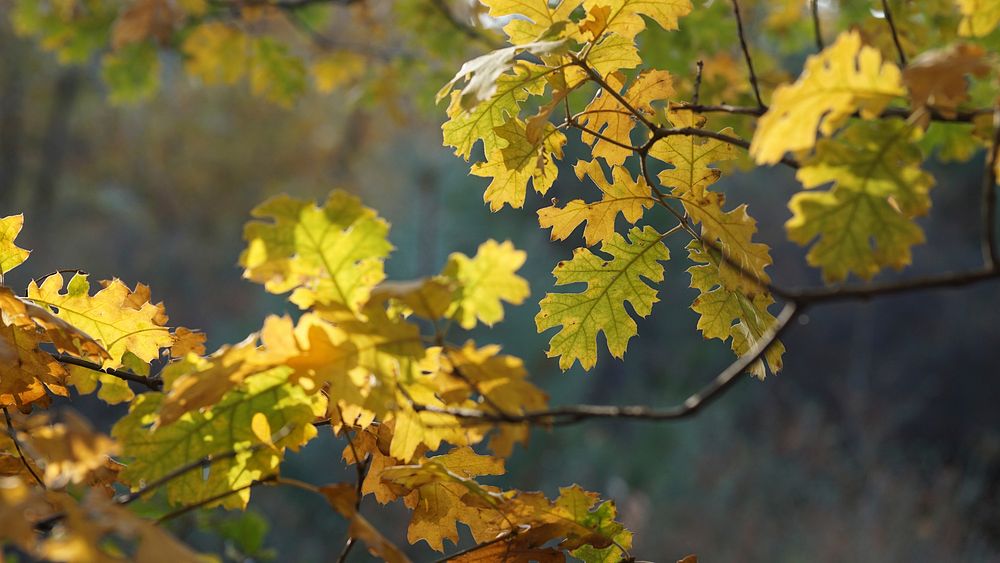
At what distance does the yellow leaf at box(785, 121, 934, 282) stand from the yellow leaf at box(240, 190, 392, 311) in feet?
1.14

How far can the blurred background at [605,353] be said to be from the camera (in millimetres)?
6332

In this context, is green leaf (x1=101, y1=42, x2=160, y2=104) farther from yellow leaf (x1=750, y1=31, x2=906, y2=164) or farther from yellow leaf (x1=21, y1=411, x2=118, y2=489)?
yellow leaf (x1=750, y1=31, x2=906, y2=164)

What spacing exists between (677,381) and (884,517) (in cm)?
304

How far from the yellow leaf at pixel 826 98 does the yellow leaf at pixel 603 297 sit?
1.26 ft

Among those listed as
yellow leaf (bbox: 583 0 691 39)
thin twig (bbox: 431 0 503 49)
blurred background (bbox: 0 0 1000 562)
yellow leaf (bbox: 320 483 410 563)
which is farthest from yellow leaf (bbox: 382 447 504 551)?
thin twig (bbox: 431 0 503 49)

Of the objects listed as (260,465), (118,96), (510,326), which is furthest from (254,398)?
(510,326)

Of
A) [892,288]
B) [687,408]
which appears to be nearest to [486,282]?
[687,408]

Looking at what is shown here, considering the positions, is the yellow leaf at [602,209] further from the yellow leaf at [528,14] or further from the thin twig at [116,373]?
the thin twig at [116,373]

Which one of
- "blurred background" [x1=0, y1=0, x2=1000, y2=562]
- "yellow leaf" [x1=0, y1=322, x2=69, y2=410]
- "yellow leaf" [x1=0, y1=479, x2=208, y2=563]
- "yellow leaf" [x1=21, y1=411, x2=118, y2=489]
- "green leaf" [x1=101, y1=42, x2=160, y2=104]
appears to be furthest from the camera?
"blurred background" [x1=0, y1=0, x2=1000, y2=562]

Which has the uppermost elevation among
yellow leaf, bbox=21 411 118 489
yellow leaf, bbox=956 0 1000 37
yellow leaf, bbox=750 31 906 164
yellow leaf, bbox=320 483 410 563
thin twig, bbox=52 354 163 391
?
yellow leaf, bbox=956 0 1000 37

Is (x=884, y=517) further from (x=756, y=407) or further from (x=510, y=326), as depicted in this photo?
(x=510, y=326)

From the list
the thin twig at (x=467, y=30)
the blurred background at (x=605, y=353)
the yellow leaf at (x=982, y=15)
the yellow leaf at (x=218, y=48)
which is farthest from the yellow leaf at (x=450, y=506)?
the yellow leaf at (x=218, y=48)

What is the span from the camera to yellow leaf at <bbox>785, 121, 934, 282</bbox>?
2.21ft

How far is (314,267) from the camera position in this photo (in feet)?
2.40
